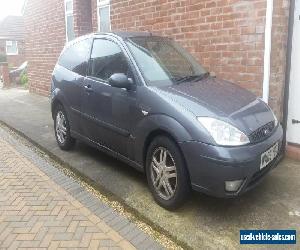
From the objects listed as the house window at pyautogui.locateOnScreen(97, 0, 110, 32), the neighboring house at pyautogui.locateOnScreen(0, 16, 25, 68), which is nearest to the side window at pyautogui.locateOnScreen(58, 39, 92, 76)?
the house window at pyautogui.locateOnScreen(97, 0, 110, 32)

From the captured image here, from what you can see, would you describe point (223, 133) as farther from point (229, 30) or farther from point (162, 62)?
point (229, 30)

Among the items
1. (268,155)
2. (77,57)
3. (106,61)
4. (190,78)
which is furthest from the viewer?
(77,57)

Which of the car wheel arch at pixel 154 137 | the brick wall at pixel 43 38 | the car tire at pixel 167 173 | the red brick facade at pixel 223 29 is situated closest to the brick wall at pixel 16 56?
the brick wall at pixel 43 38

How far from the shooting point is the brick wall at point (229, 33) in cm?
533

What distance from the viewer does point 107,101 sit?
4.61m

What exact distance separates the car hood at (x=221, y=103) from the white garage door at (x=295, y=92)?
1343 mm

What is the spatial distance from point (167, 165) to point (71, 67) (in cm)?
266

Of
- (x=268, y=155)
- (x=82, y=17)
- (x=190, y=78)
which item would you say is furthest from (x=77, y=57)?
(x=82, y=17)

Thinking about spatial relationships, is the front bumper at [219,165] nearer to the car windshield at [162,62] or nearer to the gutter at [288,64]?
the car windshield at [162,62]

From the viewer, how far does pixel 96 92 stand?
15.9ft

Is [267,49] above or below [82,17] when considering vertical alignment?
below

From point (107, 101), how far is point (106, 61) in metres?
0.61

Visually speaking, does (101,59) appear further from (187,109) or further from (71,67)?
(187,109)

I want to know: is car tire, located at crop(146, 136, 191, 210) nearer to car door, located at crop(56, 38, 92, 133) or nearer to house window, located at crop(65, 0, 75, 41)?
car door, located at crop(56, 38, 92, 133)
